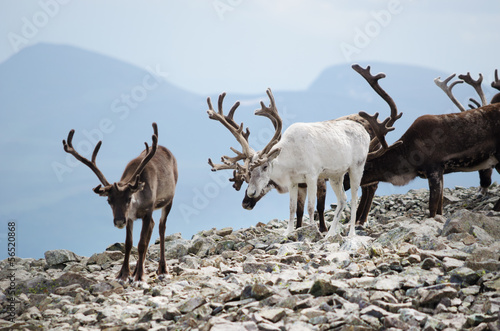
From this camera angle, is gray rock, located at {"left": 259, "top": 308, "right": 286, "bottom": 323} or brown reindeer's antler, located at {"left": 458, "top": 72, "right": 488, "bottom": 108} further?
brown reindeer's antler, located at {"left": 458, "top": 72, "right": 488, "bottom": 108}

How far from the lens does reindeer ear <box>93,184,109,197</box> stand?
8258 mm

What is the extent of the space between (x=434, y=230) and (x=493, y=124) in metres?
4.23

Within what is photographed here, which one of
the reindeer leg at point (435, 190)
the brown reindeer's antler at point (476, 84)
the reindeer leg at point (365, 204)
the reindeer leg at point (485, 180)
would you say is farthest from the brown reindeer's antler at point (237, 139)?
the brown reindeer's antler at point (476, 84)

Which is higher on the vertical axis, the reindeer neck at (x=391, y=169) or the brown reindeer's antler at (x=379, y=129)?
the brown reindeer's antler at (x=379, y=129)

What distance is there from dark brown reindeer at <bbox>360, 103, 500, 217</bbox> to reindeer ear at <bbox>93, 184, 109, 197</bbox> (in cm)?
575

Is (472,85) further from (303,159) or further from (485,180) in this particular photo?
(303,159)

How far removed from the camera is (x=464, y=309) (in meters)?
5.57

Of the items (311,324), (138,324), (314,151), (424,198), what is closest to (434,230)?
(314,151)

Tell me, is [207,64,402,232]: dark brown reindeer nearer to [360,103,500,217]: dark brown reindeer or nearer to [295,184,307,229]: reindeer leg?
[295,184,307,229]: reindeer leg

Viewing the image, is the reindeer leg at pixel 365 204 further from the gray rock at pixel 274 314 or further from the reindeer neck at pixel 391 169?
the gray rock at pixel 274 314

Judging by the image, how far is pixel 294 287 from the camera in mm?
6285


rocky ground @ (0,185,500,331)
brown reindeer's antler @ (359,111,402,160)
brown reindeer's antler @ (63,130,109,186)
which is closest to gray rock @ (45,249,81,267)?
rocky ground @ (0,185,500,331)

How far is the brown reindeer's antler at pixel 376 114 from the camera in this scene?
12078mm

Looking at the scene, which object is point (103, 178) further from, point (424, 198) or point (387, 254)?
point (424, 198)
